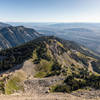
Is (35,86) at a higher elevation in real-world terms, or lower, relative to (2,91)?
lower

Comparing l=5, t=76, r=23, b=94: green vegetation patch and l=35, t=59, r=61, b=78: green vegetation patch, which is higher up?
l=5, t=76, r=23, b=94: green vegetation patch

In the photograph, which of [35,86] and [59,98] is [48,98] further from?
[35,86]

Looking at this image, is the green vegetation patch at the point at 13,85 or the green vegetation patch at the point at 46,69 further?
the green vegetation patch at the point at 46,69

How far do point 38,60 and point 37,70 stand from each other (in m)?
14.7

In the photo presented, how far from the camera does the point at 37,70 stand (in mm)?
93688

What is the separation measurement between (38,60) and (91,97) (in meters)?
66.1

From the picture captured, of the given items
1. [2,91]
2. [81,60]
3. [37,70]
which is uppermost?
[2,91]

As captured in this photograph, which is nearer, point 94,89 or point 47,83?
point 94,89

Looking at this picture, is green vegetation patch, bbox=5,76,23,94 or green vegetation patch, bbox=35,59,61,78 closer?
green vegetation patch, bbox=5,76,23,94

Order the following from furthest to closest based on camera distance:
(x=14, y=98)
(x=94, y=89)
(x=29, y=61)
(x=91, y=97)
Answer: (x=29, y=61), (x=94, y=89), (x=91, y=97), (x=14, y=98)

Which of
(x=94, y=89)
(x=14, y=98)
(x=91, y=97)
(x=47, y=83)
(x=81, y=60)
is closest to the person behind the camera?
(x=14, y=98)

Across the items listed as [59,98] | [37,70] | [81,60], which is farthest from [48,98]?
[81,60]

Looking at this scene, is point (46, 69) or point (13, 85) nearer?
point (13, 85)

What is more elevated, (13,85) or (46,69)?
(13,85)
